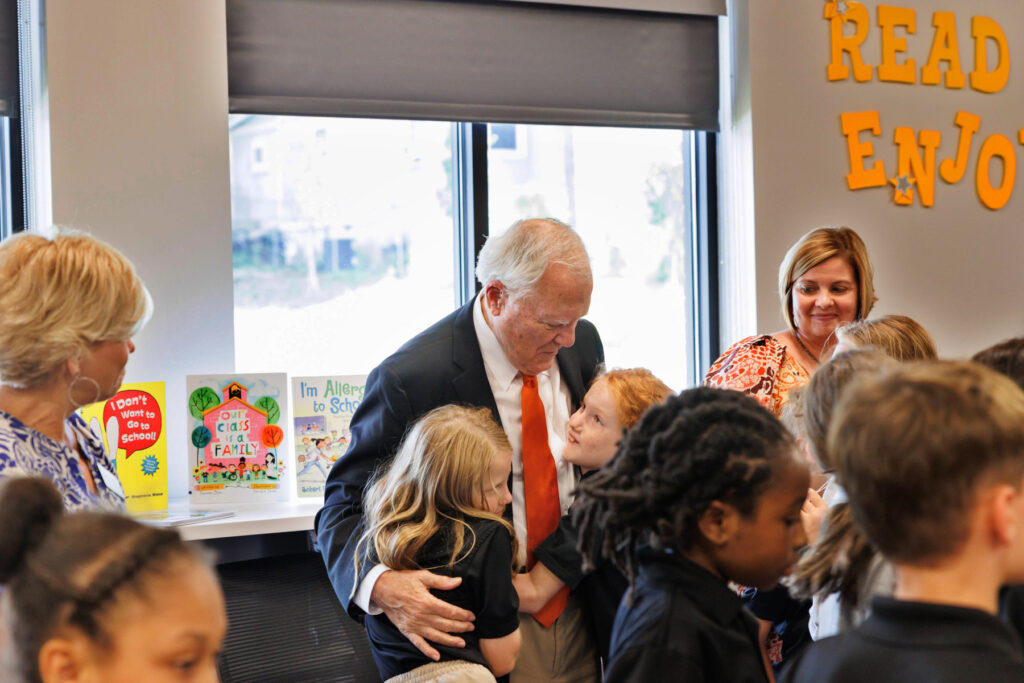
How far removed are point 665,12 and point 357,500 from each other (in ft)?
7.99

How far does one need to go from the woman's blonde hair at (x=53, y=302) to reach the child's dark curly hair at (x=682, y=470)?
0.87m

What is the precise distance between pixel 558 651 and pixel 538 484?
1.26ft

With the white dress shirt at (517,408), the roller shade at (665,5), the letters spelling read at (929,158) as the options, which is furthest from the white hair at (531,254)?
the letters spelling read at (929,158)

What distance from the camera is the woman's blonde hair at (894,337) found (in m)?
2.00

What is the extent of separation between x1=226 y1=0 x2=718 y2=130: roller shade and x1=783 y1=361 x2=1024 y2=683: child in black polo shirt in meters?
2.54

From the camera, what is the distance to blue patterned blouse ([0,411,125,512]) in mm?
1467

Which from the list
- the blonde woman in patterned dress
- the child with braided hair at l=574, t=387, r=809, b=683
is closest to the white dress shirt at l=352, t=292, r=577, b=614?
the blonde woman in patterned dress

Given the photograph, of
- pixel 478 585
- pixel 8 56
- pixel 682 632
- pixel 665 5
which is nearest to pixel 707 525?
pixel 682 632

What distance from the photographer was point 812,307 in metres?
2.75

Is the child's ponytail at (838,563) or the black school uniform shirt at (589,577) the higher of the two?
the child's ponytail at (838,563)

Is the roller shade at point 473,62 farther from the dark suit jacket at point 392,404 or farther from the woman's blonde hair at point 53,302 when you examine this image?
the woman's blonde hair at point 53,302

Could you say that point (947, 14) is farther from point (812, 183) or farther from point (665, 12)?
point (665, 12)

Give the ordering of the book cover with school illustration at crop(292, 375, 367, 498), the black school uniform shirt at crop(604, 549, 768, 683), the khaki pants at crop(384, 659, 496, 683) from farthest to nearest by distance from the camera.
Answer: the book cover with school illustration at crop(292, 375, 367, 498) → the khaki pants at crop(384, 659, 496, 683) → the black school uniform shirt at crop(604, 549, 768, 683)

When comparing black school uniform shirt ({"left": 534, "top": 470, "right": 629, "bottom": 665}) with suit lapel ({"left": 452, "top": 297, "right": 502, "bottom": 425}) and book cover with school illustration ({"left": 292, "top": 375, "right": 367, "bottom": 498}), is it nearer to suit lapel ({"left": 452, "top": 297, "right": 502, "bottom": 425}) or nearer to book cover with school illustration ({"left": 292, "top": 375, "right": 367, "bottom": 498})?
suit lapel ({"left": 452, "top": 297, "right": 502, "bottom": 425})
